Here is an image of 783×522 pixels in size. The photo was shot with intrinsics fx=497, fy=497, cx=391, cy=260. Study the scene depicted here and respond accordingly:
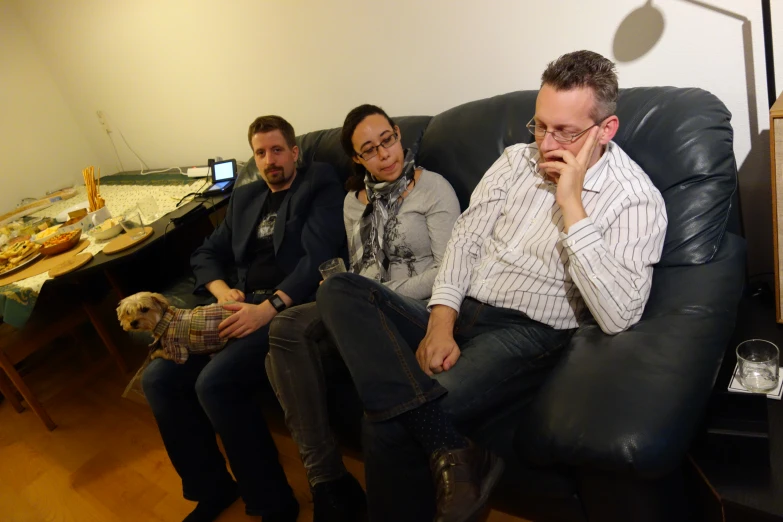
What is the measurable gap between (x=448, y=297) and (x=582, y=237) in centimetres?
43

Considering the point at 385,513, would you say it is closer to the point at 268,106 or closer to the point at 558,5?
the point at 558,5

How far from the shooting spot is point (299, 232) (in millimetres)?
2035

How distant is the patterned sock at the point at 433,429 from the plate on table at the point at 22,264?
1931 millimetres

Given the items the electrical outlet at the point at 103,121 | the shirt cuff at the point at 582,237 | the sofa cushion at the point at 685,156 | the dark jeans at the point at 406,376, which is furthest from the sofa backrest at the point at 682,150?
the electrical outlet at the point at 103,121

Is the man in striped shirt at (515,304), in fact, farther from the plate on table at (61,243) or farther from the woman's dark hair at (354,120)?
the plate on table at (61,243)

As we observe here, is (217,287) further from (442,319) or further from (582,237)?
(582,237)

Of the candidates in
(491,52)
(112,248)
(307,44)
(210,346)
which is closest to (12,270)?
(112,248)

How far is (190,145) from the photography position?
3312 mm

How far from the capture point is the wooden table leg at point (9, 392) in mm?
2475

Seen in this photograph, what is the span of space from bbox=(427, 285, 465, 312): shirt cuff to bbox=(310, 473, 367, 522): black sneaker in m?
0.60

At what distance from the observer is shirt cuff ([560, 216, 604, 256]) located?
3.70 ft

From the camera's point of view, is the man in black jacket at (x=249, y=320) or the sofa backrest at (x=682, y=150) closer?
the sofa backrest at (x=682, y=150)

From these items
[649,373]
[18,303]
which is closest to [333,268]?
[649,373]

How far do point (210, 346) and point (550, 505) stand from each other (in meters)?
1.21
